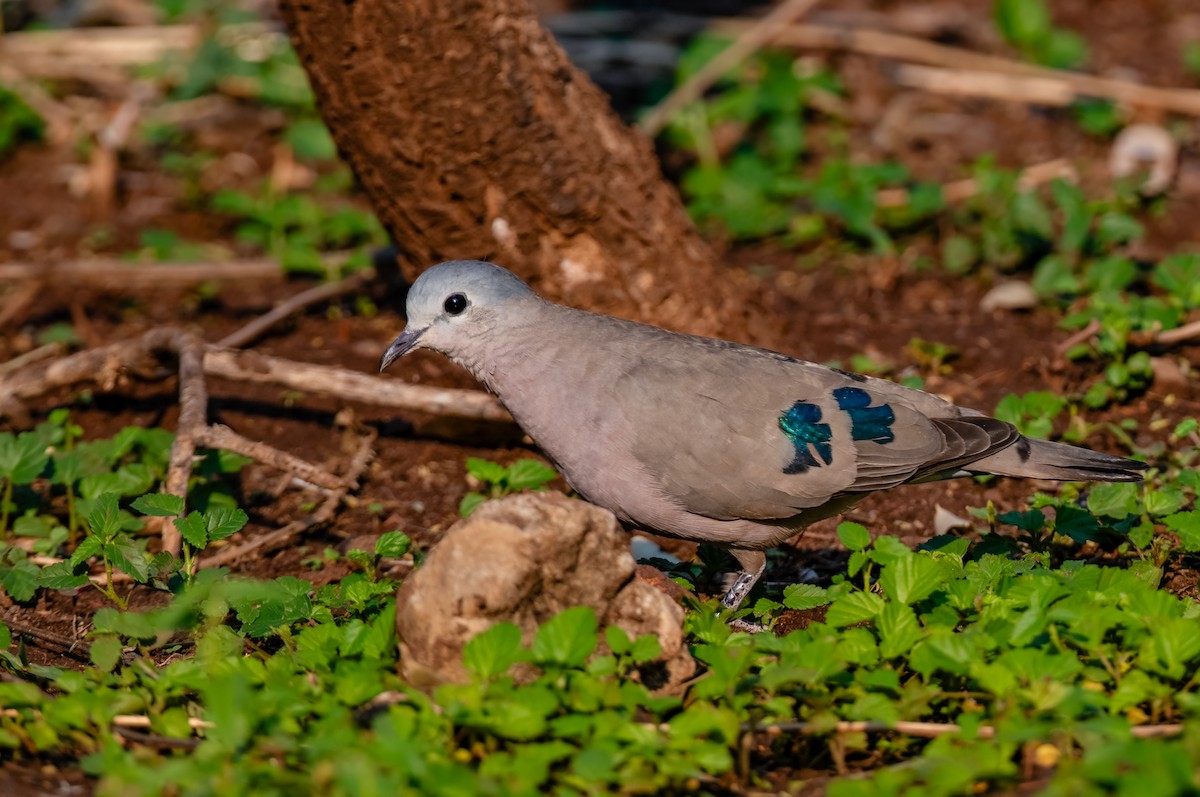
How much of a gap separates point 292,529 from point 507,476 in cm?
81

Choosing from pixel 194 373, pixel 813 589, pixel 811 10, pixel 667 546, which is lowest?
pixel 667 546

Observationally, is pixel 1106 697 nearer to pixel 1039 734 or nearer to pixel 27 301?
pixel 1039 734

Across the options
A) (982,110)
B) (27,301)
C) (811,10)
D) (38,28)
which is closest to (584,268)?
(27,301)

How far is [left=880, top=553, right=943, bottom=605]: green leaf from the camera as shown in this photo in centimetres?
351

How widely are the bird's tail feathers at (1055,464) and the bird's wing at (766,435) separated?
81 millimetres

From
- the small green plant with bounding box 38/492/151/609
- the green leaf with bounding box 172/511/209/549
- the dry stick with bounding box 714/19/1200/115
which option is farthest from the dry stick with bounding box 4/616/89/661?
the dry stick with bounding box 714/19/1200/115

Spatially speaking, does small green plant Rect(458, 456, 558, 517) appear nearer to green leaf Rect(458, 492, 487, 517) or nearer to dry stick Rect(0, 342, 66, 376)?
green leaf Rect(458, 492, 487, 517)

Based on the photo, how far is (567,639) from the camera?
3.15 meters

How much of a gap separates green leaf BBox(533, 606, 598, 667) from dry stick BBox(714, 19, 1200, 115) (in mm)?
6135

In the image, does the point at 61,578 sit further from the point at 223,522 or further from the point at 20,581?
the point at 223,522

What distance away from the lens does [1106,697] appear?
318 cm

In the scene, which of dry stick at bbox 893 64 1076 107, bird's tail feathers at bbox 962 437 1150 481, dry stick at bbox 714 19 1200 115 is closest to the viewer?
bird's tail feathers at bbox 962 437 1150 481

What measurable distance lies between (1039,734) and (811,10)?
722 centimetres

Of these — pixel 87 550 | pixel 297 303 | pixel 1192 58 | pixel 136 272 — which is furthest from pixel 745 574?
pixel 1192 58
